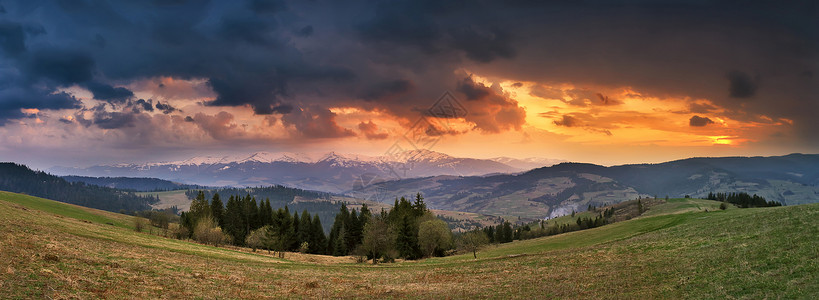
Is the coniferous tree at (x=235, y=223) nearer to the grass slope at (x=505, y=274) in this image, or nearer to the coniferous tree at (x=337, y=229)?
the coniferous tree at (x=337, y=229)

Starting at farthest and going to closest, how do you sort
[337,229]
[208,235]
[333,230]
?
[333,230]
[337,229]
[208,235]

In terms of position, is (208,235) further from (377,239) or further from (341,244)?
(377,239)

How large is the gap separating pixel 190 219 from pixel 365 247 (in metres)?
56.4

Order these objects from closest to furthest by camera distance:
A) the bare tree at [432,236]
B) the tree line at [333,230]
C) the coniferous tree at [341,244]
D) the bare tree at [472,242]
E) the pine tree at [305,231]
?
1. the tree line at [333,230]
2. the bare tree at [472,242]
3. the bare tree at [432,236]
4. the coniferous tree at [341,244]
5. the pine tree at [305,231]

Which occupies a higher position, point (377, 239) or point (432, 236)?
point (377, 239)

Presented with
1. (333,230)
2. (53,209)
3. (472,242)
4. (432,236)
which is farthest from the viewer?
(333,230)

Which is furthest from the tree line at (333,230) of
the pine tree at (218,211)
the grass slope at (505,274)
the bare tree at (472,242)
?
the grass slope at (505,274)

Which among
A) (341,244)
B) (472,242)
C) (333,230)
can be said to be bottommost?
(341,244)

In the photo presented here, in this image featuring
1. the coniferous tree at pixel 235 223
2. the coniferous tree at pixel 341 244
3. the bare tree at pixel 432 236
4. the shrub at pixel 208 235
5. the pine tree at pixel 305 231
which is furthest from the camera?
the pine tree at pixel 305 231

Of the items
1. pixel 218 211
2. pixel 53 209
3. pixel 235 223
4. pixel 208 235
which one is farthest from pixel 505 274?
pixel 53 209

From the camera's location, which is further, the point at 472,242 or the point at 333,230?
the point at 333,230

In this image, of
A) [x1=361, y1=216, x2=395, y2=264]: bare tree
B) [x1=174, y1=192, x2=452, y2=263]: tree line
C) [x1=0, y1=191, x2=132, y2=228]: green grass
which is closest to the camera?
[x1=361, y1=216, x2=395, y2=264]: bare tree

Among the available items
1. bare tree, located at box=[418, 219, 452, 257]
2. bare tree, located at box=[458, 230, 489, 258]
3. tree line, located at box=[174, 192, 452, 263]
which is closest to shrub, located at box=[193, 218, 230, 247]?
tree line, located at box=[174, 192, 452, 263]

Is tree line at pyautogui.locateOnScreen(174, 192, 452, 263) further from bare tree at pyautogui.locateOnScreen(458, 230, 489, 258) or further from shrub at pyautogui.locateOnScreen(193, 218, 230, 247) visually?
bare tree at pyautogui.locateOnScreen(458, 230, 489, 258)
